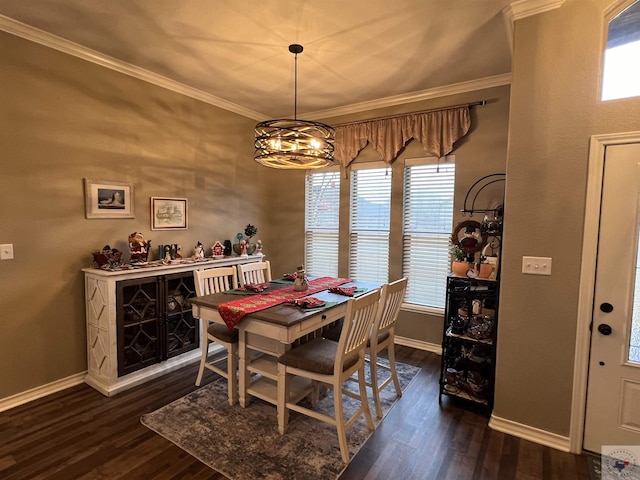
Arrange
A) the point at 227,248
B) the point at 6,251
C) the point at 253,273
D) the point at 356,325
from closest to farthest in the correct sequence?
1. the point at 356,325
2. the point at 6,251
3. the point at 253,273
4. the point at 227,248

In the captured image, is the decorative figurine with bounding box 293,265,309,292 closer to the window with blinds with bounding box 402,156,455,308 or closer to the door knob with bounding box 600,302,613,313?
the window with blinds with bounding box 402,156,455,308

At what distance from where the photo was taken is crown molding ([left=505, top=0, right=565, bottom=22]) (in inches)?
83.7

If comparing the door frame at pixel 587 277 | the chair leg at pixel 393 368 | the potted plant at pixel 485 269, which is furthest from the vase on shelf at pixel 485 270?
the chair leg at pixel 393 368

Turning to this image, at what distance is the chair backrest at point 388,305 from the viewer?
2.48 m

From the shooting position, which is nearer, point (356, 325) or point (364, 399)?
point (356, 325)

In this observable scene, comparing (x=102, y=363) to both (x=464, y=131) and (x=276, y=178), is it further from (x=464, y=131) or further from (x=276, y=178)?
(x=464, y=131)

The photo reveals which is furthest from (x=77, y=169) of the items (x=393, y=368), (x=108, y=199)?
(x=393, y=368)

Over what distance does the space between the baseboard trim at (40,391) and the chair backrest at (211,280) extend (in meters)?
1.33

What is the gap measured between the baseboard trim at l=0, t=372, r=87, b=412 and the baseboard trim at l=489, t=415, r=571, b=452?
11.4ft

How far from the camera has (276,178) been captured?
16.2 ft

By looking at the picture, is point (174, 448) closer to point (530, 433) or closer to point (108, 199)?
point (108, 199)

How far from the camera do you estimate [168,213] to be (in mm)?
3590

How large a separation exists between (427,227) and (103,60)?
11.8ft

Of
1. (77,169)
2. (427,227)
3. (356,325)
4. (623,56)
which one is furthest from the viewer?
(427,227)
